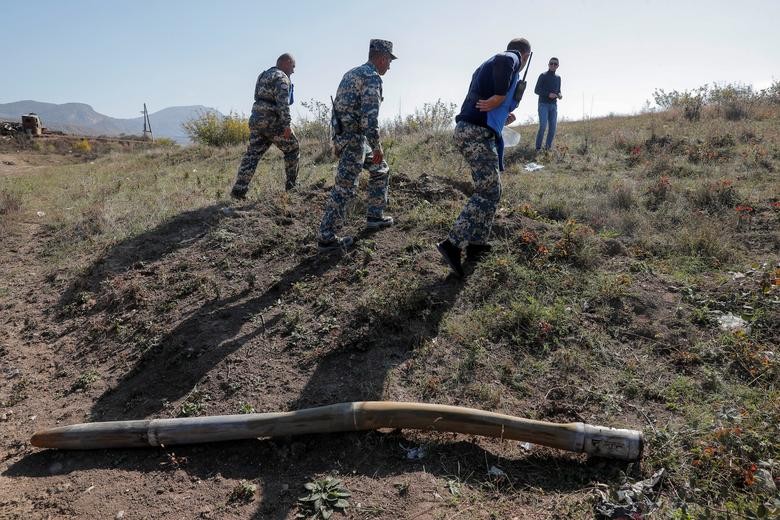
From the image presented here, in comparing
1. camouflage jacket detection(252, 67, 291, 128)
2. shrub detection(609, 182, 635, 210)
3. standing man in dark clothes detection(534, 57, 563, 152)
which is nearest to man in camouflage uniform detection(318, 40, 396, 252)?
camouflage jacket detection(252, 67, 291, 128)

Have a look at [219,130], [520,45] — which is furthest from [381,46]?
[219,130]

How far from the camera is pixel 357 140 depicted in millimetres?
5238

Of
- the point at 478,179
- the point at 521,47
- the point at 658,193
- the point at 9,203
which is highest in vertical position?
the point at 521,47

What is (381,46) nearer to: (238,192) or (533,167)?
(238,192)

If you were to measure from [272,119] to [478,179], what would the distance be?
11.6ft

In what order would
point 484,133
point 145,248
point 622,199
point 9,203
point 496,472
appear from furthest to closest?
point 9,203 < point 622,199 < point 145,248 < point 484,133 < point 496,472

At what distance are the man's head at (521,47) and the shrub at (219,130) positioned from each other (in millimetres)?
15248

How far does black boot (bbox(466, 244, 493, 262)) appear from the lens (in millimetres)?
4861

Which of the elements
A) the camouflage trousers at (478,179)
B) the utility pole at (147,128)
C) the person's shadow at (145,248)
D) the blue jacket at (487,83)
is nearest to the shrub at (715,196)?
the camouflage trousers at (478,179)

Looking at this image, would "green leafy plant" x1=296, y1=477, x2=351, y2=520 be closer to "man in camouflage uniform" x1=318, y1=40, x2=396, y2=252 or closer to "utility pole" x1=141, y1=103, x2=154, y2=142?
"man in camouflage uniform" x1=318, y1=40, x2=396, y2=252

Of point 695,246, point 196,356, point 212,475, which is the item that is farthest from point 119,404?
point 695,246

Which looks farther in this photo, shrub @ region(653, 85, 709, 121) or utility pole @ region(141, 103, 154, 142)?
utility pole @ region(141, 103, 154, 142)

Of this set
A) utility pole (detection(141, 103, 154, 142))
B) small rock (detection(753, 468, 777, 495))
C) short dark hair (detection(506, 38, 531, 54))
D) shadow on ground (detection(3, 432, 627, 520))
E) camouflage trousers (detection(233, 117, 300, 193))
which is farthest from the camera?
utility pole (detection(141, 103, 154, 142))

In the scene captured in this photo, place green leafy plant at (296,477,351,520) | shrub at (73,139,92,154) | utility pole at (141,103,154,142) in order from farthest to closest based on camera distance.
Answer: utility pole at (141,103,154,142)
shrub at (73,139,92,154)
green leafy plant at (296,477,351,520)
